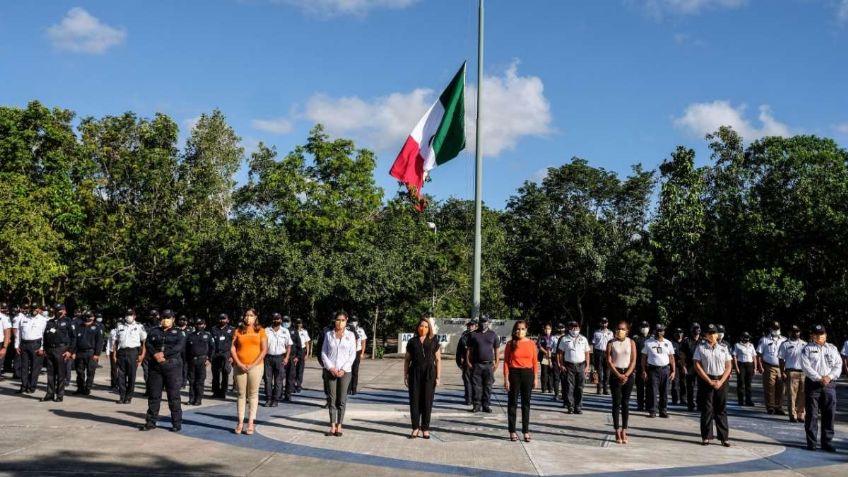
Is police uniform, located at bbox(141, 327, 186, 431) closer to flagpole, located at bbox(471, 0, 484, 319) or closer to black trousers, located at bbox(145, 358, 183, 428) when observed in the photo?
black trousers, located at bbox(145, 358, 183, 428)

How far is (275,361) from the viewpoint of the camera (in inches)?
588

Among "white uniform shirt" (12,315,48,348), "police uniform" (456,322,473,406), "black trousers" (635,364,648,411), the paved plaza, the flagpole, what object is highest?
the flagpole

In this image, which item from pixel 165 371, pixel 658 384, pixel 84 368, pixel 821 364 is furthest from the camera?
pixel 84 368

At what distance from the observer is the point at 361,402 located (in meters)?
16.0

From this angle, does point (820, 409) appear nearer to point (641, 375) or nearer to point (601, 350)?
point (641, 375)

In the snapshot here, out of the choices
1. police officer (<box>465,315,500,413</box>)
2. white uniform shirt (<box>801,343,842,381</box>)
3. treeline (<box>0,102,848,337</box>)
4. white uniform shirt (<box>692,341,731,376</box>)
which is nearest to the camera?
white uniform shirt (<box>801,343,842,381</box>)

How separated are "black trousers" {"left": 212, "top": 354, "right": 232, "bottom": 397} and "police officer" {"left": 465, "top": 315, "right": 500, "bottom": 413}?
5.00 metres

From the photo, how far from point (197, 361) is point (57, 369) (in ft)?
8.50

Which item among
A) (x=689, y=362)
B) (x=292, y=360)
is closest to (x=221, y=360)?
(x=292, y=360)

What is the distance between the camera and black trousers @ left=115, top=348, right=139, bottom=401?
14.6 m

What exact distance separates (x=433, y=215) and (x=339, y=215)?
2281cm

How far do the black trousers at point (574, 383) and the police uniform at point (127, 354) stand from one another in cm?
792

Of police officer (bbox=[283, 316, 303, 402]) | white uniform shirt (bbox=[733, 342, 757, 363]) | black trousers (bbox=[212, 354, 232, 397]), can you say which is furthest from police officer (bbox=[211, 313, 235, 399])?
white uniform shirt (bbox=[733, 342, 757, 363])

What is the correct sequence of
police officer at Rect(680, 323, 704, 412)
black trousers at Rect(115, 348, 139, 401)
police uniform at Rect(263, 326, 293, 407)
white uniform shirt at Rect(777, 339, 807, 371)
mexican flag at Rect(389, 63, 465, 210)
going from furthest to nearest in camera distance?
mexican flag at Rect(389, 63, 465, 210), police officer at Rect(680, 323, 704, 412), police uniform at Rect(263, 326, 293, 407), black trousers at Rect(115, 348, 139, 401), white uniform shirt at Rect(777, 339, 807, 371)
